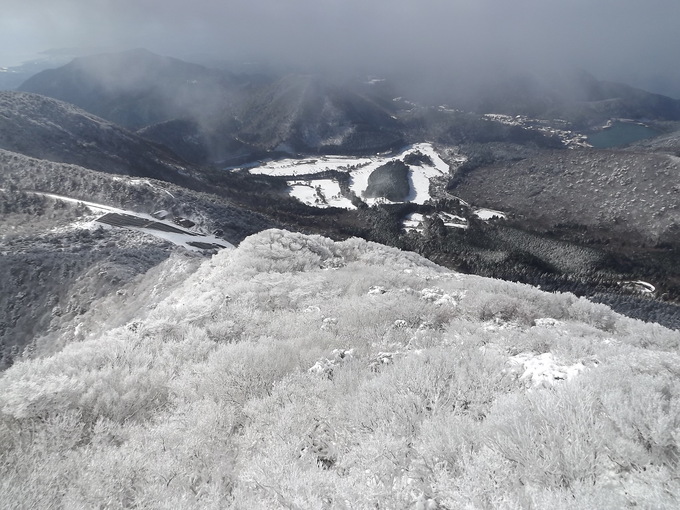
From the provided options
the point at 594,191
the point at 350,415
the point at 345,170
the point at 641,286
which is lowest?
the point at 641,286

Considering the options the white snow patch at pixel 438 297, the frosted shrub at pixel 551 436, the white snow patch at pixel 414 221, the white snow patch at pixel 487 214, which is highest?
the frosted shrub at pixel 551 436

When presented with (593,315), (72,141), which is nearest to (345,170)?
(72,141)

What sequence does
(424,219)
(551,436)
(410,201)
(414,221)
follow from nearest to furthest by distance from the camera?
1. (551,436)
2. (414,221)
3. (424,219)
4. (410,201)

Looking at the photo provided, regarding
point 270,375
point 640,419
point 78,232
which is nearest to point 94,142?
point 78,232

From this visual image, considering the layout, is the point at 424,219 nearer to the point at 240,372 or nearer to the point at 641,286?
the point at 641,286

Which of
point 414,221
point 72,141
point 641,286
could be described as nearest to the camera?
point 641,286

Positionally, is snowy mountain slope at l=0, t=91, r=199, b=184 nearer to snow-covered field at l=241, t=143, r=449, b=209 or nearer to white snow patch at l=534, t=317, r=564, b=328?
snow-covered field at l=241, t=143, r=449, b=209

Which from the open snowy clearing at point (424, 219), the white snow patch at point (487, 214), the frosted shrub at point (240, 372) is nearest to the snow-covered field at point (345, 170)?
the open snowy clearing at point (424, 219)

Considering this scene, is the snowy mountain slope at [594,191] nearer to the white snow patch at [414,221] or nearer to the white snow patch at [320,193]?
the white snow patch at [414,221]
